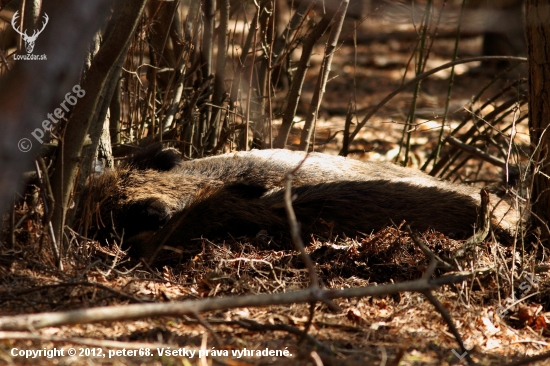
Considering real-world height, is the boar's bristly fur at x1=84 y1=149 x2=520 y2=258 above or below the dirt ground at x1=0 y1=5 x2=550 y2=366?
above

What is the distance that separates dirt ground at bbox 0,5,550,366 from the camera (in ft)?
11.4

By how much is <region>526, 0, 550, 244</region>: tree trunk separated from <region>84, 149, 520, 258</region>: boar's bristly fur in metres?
0.28

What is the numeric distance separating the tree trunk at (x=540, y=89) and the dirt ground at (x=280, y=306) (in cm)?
42

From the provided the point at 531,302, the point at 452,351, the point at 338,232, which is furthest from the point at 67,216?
the point at 531,302

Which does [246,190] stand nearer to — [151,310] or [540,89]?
[540,89]

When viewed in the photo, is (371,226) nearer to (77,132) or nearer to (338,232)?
(338,232)

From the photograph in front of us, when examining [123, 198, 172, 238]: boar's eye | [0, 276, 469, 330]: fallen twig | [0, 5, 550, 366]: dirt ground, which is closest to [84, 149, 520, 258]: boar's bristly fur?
[123, 198, 172, 238]: boar's eye

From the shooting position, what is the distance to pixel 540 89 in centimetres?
531

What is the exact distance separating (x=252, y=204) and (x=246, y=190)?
0.25m

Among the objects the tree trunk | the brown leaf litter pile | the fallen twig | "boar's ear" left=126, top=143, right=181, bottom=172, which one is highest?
the tree trunk

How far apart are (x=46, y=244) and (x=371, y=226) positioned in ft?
8.63

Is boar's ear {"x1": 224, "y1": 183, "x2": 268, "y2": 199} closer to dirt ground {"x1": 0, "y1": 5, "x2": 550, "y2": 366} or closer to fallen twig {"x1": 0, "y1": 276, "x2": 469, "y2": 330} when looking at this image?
dirt ground {"x1": 0, "y1": 5, "x2": 550, "y2": 366}

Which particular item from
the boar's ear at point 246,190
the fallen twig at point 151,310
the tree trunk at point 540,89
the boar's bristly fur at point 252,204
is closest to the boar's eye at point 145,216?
the boar's bristly fur at point 252,204

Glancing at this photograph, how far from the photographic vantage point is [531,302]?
4672 millimetres
